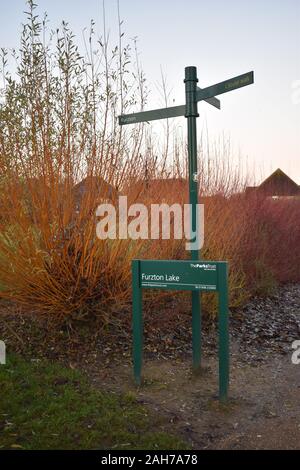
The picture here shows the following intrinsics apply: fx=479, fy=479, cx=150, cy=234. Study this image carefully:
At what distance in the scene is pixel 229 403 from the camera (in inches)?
146

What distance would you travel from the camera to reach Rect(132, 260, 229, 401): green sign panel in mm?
3564

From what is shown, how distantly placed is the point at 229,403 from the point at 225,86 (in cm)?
248

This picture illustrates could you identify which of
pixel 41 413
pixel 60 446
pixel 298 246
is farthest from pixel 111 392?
pixel 298 246

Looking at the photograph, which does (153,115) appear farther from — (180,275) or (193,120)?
(180,275)

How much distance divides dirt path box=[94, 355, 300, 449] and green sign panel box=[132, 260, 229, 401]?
0.18 m

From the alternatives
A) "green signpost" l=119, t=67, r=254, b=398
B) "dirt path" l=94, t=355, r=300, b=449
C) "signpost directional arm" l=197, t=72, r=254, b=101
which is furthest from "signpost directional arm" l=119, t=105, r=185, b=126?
"dirt path" l=94, t=355, r=300, b=449

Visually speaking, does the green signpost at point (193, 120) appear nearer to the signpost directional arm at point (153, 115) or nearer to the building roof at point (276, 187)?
the signpost directional arm at point (153, 115)

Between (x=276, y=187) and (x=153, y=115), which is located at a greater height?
(x=153, y=115)

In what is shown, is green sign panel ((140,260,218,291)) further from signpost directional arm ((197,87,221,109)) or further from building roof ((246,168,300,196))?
building roof ((246,168,300,196))

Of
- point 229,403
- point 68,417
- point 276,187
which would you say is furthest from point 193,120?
point 276,187

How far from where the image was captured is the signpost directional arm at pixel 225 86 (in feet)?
12.0
